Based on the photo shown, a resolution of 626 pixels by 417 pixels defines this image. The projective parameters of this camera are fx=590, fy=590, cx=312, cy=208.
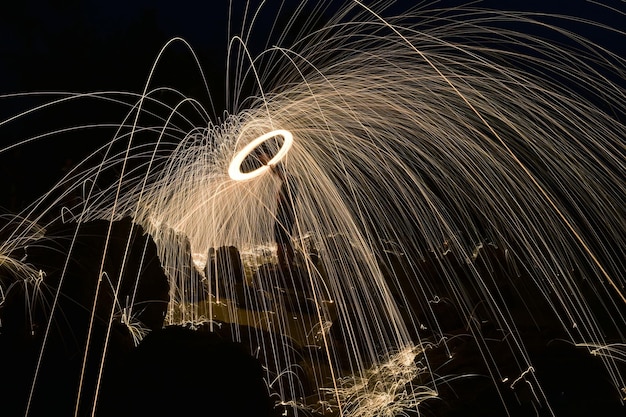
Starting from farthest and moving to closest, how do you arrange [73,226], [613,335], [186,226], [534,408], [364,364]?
[186,226] < [613,335] < [364,364] < [73,226] < [534,408]

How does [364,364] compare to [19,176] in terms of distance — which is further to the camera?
[19,176]

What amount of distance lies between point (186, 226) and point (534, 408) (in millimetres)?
5910

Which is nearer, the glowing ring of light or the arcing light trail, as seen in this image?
the arcing light trail

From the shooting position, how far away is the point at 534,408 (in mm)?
4695

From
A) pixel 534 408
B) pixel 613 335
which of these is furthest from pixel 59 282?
pixel 613 335

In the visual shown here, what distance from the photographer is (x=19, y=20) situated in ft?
60.3

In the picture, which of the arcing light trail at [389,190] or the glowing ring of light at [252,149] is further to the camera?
the glowing ring of light at [252,149]

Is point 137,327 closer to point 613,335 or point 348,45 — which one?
point 348,45

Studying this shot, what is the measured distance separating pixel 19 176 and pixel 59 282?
13.2 meters

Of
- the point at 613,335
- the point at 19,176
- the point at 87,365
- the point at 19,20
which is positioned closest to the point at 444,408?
the point at 87,365

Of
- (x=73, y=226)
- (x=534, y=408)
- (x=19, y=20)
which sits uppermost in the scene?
(x=19, y=20)

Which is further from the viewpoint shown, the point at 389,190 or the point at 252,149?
the point at 389,190

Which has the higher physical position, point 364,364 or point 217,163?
point 217,163

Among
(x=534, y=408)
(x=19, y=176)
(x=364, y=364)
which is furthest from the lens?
(x=19, y=176)
